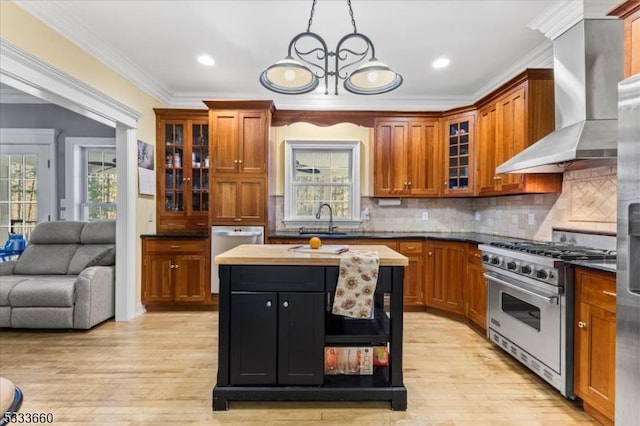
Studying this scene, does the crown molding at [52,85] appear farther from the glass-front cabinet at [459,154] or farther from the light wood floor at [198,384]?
the glass-front cabinet at [459,154]

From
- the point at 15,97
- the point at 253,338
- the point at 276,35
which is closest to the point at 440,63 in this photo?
the point at 276,35

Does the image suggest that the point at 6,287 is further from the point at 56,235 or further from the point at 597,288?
the point at 597,288

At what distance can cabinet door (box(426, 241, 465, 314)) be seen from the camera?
12.3ft

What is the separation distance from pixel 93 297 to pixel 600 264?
167 inches

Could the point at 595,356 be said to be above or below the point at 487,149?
below

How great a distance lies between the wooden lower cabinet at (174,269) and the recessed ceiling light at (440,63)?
10.5 feet

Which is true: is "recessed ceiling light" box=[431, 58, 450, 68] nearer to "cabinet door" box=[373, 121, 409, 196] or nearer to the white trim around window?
"cabinet door" box=[373, 121, 409, 196]

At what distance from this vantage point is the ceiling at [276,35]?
261cm

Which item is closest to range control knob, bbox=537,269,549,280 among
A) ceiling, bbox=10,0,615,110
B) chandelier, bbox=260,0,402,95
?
chandelier, bbox=260,0,402,95

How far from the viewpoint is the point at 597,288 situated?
1974mm

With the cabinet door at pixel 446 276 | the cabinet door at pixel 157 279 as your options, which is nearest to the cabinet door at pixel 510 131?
the cabinet door at pixel 446 276

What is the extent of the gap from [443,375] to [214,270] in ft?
8.76

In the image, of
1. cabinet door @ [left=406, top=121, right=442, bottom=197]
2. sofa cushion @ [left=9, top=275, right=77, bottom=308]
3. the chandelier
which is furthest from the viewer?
cabinet door @ [left=406, top=121, right=442, bottom=197]

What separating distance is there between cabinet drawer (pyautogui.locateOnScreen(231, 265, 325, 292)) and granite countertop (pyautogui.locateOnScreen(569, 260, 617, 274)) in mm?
1590
